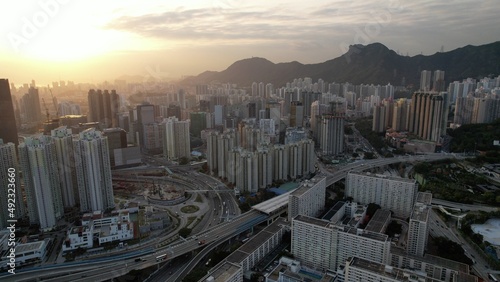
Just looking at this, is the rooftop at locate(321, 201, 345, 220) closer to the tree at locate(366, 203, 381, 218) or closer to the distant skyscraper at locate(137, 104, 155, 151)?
the tree at locate(366, 203, 381, 218)

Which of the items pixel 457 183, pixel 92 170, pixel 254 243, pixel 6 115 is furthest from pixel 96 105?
pixel 457 183

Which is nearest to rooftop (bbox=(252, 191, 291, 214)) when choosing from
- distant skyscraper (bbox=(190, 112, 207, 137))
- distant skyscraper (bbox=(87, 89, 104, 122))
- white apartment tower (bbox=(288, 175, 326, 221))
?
white apartment tower (bbox=(288, 175, 326, 221))

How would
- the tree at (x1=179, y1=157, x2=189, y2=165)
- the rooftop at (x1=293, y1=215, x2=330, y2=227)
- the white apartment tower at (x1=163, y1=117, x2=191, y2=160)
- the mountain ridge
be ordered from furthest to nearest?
the mountain ridge → the white apartment tower at (x1=163, y1=117, x2=191, y2=160) → the tree at (x1=179, y1=157, x2=189, y2=165) → the rooftop at (x1=293, y1=215, x2=330, y2=227)

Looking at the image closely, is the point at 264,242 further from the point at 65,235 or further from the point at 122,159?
the point at 122,159

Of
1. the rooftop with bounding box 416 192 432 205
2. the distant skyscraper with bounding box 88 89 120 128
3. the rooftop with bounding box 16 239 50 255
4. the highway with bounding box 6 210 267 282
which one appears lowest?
the highway with bounding box 6 210 267 282

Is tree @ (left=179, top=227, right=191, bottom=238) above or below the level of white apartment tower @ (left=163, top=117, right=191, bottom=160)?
below

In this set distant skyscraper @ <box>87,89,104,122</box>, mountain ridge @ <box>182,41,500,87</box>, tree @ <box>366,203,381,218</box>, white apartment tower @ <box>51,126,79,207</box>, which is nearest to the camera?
tree @ <box>366,203,381,218</box>

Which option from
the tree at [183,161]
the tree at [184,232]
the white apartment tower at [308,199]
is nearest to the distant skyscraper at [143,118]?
the tree at [183,161]
